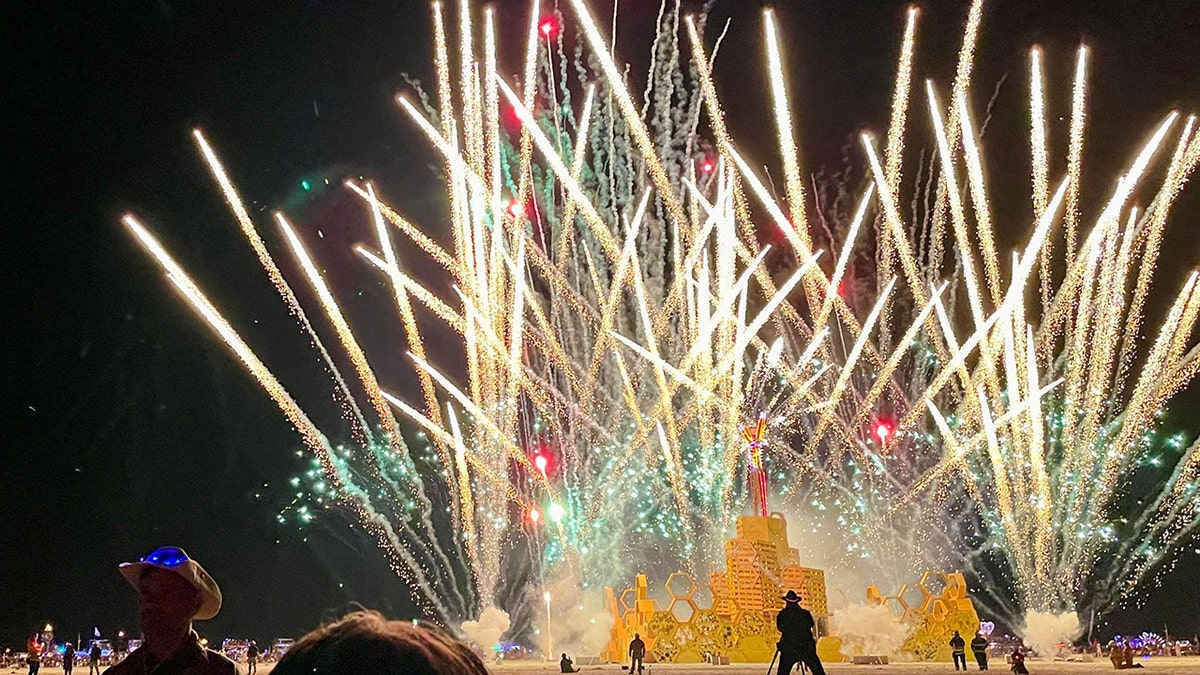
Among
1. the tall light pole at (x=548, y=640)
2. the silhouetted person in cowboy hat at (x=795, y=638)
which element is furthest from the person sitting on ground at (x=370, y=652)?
the tall light pole at (x=548, y=640)

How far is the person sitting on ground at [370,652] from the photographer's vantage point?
51.9 inches

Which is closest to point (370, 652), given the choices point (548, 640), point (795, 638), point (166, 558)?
point (166, 558)

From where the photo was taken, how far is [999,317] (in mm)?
25453

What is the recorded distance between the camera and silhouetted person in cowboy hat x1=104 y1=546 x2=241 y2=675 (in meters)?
3.15

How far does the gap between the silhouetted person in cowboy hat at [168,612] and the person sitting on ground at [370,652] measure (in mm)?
2050

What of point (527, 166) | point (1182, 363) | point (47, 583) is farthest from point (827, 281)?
point (47, 583)

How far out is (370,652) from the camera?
4.38 feet

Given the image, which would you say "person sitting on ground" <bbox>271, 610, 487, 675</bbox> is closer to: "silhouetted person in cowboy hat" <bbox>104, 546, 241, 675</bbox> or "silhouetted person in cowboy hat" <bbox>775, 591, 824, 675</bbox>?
"silhouetted person in cowboy hat" <bbox>104, 546, 241, 675</bbox>

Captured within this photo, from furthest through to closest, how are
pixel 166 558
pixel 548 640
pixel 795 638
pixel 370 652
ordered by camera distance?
pixel 548 640 < pixel 795 638 < pixel 166 558 < pixel 370 652

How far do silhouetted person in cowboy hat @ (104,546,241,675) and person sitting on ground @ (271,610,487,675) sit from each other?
2050mm

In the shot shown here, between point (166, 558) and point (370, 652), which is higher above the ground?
point (166, 558)

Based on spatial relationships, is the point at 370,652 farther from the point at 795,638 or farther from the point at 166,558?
the point at 795,638

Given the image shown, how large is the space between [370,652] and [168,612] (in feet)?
7.10

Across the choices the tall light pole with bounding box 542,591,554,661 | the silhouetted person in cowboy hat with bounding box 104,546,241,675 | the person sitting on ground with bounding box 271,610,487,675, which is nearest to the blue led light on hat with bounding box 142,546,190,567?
the silhouetted person in cowboy hat with bounding box 104,546,241,675
